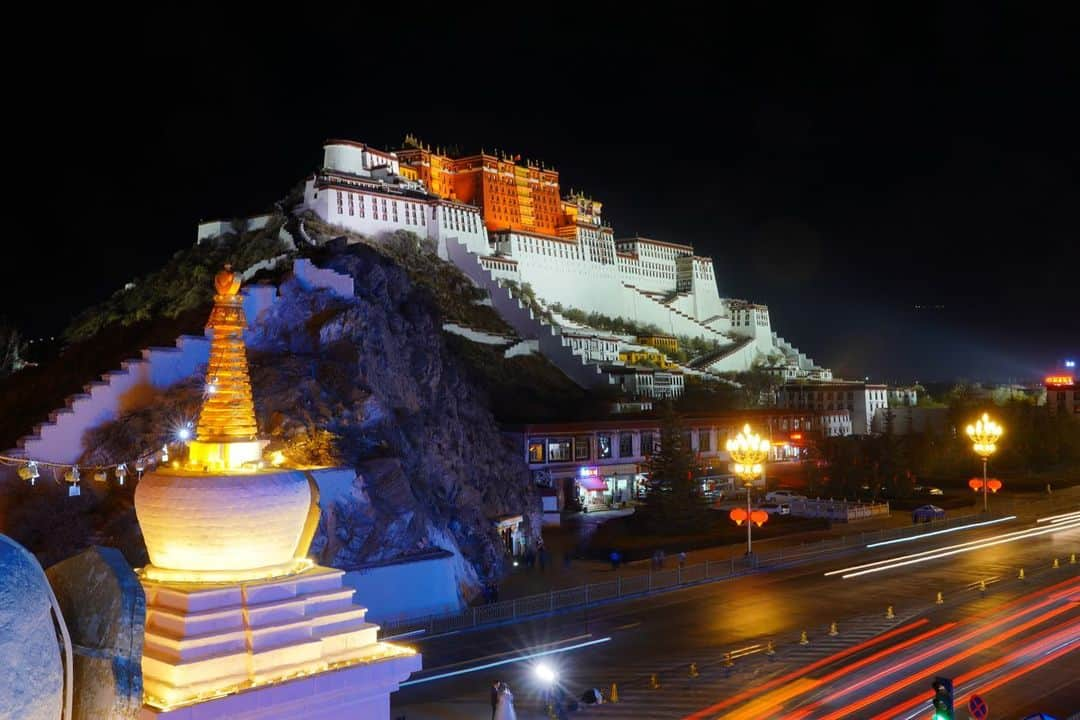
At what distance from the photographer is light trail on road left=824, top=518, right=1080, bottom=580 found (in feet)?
105

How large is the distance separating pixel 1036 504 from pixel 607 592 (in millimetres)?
29782

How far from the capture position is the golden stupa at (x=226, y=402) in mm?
11211

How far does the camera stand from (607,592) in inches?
1120

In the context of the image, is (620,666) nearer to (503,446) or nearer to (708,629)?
(708,629)

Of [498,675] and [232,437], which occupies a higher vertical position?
A: [232,437]

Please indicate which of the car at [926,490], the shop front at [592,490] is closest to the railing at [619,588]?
the shop front at [592,490]

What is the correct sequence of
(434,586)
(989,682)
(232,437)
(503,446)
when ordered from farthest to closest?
1. (503,446)
2. (434,586)
3. (989,682)
4. (232,437)

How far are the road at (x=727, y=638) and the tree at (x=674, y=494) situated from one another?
8537mm

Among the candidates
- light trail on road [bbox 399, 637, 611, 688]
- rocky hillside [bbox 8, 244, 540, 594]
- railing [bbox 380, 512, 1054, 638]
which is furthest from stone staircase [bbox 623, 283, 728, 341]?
light trail on road [bbox 399, 637, 611, 688]

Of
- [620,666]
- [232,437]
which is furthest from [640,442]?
[232,437]

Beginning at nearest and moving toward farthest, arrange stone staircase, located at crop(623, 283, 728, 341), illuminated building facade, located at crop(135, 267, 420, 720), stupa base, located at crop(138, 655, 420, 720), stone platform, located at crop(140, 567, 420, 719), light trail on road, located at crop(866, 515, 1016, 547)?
stupa base, located at crop(138, 655, 420, 720), stone platform, located at crop(140, 567, 420, 719), illuminated building facade, located at crop(135, 267, 420, 720), light trail on road, located at crop(866, 515, 1016, 547), stone staircase, located at crop(623, 283, 728, 341)

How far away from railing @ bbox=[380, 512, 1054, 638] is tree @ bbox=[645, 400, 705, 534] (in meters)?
6.48

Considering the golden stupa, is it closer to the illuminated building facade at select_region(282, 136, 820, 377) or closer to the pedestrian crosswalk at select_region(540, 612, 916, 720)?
the pedestrian crosswalk at select_region(540, 612, 916, 720)

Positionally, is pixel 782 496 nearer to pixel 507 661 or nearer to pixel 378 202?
pixel 507 661
